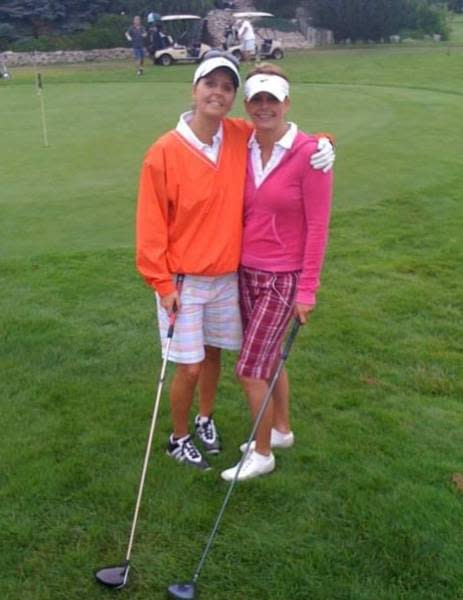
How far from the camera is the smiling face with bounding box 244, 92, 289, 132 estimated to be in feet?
10.1

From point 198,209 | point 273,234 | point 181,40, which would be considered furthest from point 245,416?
point 181,40

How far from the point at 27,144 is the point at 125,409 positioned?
7.27 meters

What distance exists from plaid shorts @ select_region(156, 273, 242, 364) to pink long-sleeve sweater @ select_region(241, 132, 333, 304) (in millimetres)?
162

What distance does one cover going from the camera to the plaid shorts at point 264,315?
10.7 ft

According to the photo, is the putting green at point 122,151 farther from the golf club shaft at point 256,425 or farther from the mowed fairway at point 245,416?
the golf club shaft at point 256,425

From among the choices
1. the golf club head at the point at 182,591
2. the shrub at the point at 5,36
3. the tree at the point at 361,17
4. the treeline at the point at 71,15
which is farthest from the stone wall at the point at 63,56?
the golf club head at the point at 182,591

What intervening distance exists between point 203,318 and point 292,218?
1.92 ft

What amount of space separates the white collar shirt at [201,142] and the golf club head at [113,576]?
155 cm

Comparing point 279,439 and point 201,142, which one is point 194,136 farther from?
point 279,439

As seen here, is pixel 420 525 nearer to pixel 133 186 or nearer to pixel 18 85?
pixel 133 186

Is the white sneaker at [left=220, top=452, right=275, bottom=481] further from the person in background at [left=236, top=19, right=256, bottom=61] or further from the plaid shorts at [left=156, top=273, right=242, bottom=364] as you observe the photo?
the person in background at [left=236, top=19, right=256, bottom=61]

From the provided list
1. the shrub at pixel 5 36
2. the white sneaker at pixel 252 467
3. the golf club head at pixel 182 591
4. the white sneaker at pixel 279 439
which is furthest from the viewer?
the shrub at pixel 5 36

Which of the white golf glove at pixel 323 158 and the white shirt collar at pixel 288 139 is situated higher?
the white shirt collar at pixel 288 139

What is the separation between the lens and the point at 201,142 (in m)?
3.15
